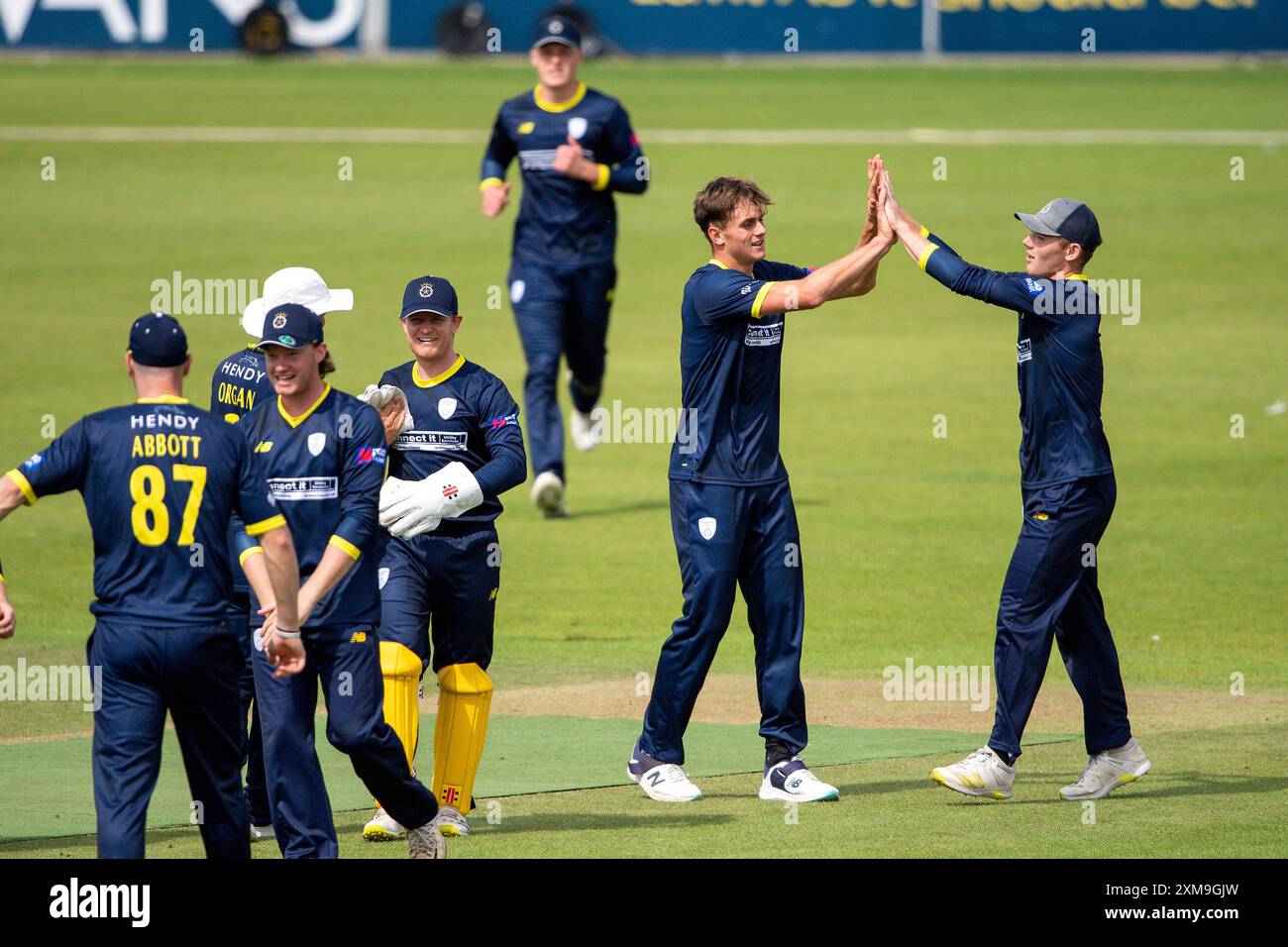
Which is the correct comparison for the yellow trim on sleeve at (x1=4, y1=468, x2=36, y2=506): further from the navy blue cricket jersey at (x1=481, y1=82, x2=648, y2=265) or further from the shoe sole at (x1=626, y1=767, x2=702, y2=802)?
the navy blue cricket jersey at (x1=481, y1=82, x2=648, y2=265)

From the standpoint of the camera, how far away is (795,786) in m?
9.42

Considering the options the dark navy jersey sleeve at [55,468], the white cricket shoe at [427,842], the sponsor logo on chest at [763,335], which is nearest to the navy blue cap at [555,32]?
the sponsor logo on chest at [763,335]

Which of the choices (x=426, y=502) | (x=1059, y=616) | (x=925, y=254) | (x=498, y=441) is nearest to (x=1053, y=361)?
(x=925, y=254)

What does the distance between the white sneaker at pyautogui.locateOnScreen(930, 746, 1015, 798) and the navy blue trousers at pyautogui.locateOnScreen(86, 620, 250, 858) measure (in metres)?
3.39

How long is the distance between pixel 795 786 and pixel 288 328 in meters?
3.17

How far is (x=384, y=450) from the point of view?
814cm

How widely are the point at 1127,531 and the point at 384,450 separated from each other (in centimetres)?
958

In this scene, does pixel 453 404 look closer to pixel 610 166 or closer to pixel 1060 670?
pixel 1060 670

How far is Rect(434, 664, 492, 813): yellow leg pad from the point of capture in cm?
900

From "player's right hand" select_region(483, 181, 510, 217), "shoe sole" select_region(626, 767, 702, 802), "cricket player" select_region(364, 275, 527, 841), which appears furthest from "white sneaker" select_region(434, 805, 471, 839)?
"player's right hand" select_region(483, 181, 510, 217)

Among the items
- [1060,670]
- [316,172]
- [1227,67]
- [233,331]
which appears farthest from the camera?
[1227,67]

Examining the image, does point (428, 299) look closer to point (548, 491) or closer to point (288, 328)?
point (288, 328)

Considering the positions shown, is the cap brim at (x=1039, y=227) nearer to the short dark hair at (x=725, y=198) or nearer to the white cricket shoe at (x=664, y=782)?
the short dark hair at (x=725, y=198)

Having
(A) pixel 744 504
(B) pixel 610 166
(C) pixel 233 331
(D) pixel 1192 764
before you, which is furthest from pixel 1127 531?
(C) pixel 233 331
